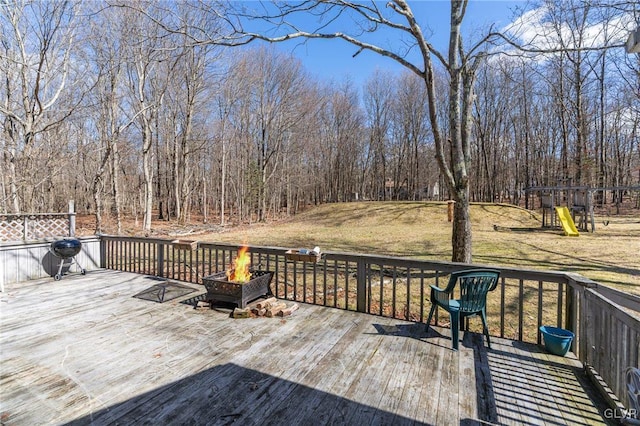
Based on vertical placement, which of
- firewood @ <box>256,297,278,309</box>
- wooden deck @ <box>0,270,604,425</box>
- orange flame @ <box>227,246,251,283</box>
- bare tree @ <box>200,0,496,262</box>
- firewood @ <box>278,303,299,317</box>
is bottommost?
wooden deck @ <box>0,270,604,425</box>

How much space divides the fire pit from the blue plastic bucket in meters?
3.42

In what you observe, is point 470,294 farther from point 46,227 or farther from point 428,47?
point 46,227

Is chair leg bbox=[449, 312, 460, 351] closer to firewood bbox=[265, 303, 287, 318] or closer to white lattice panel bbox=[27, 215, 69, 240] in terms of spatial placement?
firewood bbox=[265, 303, 287, 318]

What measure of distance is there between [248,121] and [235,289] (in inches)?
867

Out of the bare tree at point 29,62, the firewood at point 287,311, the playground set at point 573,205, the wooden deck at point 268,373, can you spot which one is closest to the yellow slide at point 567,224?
the playground set at point 573,205

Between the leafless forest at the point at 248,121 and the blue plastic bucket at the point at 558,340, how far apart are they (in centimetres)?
493

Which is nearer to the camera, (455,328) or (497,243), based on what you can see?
(455,328)

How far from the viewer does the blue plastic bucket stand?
302 cm

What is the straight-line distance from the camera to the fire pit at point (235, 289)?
4086 mm

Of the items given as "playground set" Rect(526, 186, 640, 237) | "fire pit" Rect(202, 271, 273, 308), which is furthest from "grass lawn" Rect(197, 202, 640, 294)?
"fire pit" Rect(202, 271, 273, 308)

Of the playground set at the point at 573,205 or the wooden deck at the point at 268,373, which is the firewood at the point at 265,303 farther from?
the playground set at the point at 573,205

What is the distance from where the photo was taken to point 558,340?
119 inches

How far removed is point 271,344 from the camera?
3.23 meters

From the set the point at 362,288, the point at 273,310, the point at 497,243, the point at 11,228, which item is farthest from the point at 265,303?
the point at 497,243
